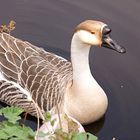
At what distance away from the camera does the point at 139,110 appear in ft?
12.2

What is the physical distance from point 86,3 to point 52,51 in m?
0.62

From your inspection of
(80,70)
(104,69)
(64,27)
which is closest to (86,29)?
(80,70)

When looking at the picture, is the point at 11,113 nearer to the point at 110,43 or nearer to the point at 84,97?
the point at 110,43

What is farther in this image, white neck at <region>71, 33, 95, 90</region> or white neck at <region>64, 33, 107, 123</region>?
white neck at <region>64, 33, 107, 123</region>

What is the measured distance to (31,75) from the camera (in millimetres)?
3479

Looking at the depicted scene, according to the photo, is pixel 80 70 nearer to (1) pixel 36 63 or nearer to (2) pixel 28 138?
(1) pixel 36 63

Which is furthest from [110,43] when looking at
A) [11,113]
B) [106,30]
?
[11,113]

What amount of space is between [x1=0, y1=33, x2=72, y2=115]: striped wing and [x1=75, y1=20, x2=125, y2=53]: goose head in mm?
429

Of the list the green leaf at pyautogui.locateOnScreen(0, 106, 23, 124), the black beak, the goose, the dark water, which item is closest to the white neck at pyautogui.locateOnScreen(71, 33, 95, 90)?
the goose

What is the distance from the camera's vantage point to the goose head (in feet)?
10.3

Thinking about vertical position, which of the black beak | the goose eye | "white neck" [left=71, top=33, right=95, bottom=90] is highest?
the goose eye

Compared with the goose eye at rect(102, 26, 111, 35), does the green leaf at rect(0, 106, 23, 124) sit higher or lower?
lower

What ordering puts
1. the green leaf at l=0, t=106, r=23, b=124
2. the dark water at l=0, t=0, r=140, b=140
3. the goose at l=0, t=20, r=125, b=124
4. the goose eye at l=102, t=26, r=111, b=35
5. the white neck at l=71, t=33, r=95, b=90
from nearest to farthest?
the green leaf at l=0, t=106, r=23, b=124 → the goose eye at l=102, t=26, r=111, b=35 → the white neck at l=71, t=33, r=95, b=90 → the goose at l=0, t=20, r=125, b=124 → the dark water at l=0, t=0, r=140, b=140

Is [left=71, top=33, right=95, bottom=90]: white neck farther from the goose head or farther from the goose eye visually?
the goose eye
